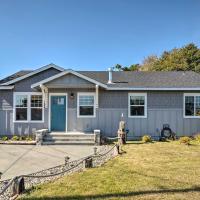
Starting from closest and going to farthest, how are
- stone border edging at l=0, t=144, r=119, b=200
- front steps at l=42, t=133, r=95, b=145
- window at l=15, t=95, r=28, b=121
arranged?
stone border edging at l=0, t=144, r=119, b=200
front steps at l=42, t=133, r=95, b=145
window at l=15, t=95, r=28, b=121

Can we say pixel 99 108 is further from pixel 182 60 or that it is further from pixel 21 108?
pixel 182 60

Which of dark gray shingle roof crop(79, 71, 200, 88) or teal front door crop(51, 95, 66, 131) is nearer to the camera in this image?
teal front door crop(51, 95, 66, 131)

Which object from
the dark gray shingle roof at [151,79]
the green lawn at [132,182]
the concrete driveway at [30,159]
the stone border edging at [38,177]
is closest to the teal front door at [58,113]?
the concrete driveway at [30,159]

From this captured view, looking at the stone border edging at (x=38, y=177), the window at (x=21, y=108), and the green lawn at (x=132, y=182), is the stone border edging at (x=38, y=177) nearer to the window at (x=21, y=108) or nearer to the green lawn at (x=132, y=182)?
the green lawn at (x=132, y=182)

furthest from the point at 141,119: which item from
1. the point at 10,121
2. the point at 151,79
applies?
the point at 10,121

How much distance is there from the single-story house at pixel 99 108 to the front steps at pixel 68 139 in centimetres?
117

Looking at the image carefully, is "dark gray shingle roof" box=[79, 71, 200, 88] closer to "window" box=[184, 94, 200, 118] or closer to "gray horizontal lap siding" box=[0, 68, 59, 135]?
"window" box=[184, 94, 200, 118]

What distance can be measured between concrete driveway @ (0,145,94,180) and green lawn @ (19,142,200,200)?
1.74 m

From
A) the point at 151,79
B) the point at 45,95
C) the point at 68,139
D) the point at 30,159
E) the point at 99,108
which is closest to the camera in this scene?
the point at 30,159

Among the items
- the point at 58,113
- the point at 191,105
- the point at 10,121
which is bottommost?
the point at 10,121

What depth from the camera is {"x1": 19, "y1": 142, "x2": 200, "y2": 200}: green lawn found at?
198 inches

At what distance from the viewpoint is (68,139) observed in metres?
13.2

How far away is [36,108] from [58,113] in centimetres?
135

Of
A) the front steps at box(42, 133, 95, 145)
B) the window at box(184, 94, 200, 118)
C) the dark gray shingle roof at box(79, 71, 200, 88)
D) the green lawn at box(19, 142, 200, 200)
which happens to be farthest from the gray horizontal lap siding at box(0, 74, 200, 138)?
the green lawn at box(19, 142, 200, 200)
